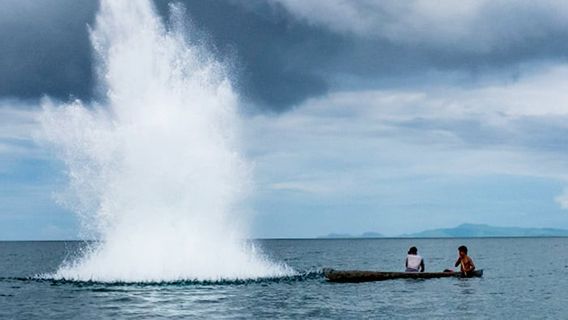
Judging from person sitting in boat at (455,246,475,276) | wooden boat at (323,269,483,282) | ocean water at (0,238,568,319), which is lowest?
ocean water at (0,238,568,319)

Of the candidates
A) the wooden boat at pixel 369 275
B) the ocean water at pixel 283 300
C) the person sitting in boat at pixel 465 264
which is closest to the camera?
the ocean water at pixel 283 300

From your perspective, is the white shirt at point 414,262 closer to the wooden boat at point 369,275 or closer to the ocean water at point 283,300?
the wooden boat at point 369,275

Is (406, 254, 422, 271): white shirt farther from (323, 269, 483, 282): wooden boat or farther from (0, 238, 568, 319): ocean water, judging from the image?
(0, 238, 568, 319): ocean water

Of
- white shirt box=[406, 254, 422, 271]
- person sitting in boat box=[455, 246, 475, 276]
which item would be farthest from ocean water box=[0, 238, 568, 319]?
white shirt box=[406, 254, 422, 271]

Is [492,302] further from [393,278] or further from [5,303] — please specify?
[5,303]

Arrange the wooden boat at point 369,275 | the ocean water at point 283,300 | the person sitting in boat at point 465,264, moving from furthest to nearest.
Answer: the person sitting in boat at point 465,264
the wooden boat at point 369,275
the ocean water at point 283,300

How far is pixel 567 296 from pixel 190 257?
29.3 meters

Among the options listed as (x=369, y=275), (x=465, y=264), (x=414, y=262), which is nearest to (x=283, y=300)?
(x=369, y=275)

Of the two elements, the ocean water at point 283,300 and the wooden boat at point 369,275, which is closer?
the ocean water at point 283,300

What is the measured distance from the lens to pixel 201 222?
53594 millimetres

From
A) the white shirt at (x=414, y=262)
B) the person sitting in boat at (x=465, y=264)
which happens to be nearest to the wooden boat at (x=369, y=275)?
the white shirt at (x=414, y=262)

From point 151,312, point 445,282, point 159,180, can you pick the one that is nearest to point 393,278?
point 445,282

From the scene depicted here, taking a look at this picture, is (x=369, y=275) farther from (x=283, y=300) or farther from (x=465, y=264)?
(x=283, y=300)

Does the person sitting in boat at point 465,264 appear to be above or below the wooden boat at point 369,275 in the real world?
above
